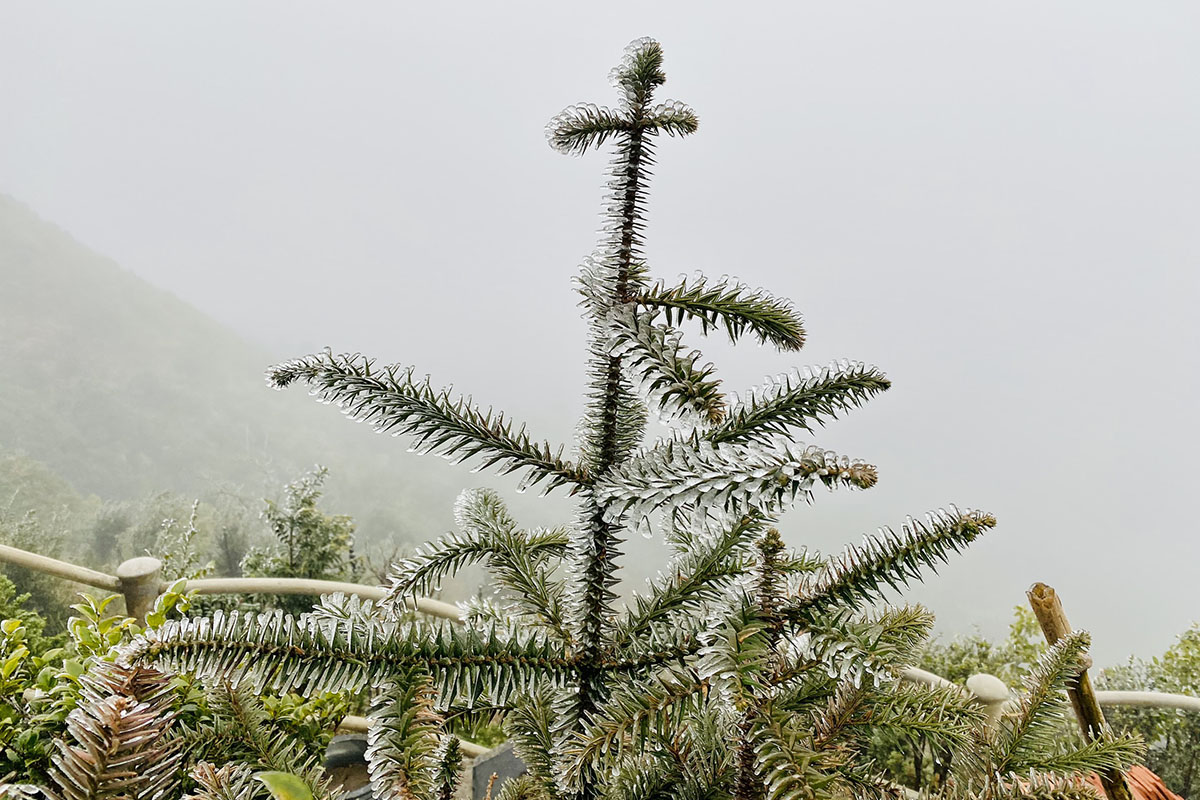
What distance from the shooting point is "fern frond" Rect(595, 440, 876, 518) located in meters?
0.34

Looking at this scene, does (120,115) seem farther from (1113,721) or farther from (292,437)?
(1113,721)

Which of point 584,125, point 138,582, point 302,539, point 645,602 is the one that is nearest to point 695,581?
point 645,602

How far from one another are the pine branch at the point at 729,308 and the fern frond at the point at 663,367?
45 millimetres

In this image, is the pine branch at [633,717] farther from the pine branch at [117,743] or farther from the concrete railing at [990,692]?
the concrete railing at [990,692]

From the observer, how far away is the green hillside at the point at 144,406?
3963mm

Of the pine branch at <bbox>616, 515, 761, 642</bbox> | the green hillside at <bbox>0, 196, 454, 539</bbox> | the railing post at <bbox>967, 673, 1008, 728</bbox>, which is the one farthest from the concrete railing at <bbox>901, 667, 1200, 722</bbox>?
the green hillside at <bbox>0, 196, 454, 539</bbox>

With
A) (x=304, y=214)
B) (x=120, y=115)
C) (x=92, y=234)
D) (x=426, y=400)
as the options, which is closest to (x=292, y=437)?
(x=304, y=214)

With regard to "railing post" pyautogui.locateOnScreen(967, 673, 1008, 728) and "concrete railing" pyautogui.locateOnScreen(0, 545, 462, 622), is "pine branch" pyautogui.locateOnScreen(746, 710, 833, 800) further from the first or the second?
"concrete railing" pyautogui.locateOnScreen(0, 545, 462, 622)

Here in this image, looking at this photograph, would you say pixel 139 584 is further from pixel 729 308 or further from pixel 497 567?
pixel 729 308

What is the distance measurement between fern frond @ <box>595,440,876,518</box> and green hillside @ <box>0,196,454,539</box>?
4045mm

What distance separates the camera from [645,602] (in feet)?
1.78

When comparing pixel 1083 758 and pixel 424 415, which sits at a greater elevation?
pixel 424 415

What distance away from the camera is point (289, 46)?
6.13m

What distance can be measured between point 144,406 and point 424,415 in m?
4.76
